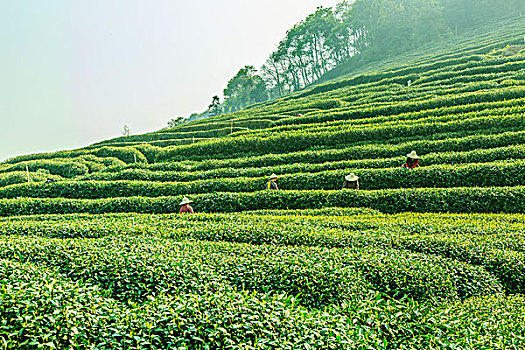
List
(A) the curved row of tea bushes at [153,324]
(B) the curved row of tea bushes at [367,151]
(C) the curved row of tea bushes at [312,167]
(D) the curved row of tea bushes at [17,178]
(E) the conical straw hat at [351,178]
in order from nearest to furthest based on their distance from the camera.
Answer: (A) the curved row of tea bushes at [153,324], (E) the conical straw hat at [351,178], (C) the curved row of tea bushes at [312,167], (B) the curved row of tea bushes at [367,151], (D) the curved row of tea bushes at [17,178]

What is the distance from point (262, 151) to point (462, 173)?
1462cm

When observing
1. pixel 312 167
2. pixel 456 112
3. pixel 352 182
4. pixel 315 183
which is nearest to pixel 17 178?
pixel 312 167

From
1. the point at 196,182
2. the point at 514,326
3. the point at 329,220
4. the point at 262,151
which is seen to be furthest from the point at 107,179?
the point at 514,326

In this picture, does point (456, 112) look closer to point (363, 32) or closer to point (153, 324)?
point (153, 324)

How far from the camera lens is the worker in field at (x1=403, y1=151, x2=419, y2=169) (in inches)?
739

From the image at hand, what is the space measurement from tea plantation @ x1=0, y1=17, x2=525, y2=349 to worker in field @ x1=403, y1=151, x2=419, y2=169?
1.78 feet

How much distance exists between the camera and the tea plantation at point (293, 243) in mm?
5828

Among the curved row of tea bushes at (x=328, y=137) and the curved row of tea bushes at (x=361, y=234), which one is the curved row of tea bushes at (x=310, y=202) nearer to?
the curved row of tea bushes at (x=361, y=234)

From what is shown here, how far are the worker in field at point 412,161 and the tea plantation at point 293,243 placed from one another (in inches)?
21.3

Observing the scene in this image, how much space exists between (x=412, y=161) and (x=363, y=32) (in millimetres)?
85463

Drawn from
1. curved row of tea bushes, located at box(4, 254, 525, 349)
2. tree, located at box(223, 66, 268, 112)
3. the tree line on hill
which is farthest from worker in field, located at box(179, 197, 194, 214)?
tree, located at box(223, 66, 268, 112)

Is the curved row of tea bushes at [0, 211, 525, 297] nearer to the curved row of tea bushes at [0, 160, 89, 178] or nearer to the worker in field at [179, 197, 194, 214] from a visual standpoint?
the worker in field at [179, 197, 194, 214]

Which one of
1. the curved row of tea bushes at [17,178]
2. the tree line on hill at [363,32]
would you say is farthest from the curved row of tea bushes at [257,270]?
the tree line on hill at [363,32]

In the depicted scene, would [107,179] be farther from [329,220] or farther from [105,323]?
[105,323]
